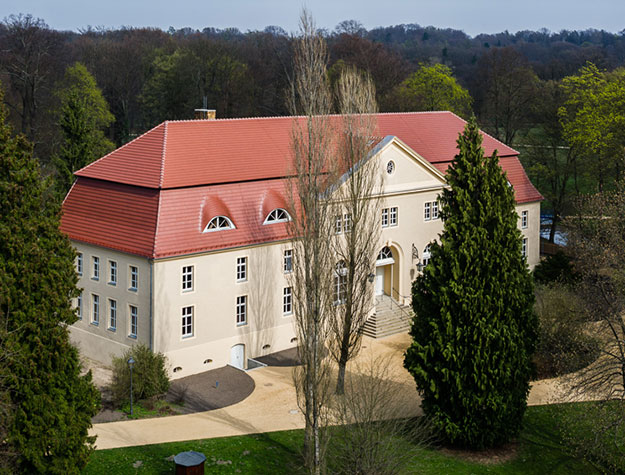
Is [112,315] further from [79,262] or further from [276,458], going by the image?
[276,458]

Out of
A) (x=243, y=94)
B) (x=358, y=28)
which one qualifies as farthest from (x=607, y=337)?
(x=358, y=28)

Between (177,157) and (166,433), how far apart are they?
12.7 meters

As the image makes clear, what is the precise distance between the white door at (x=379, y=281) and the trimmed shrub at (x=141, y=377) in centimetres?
1424

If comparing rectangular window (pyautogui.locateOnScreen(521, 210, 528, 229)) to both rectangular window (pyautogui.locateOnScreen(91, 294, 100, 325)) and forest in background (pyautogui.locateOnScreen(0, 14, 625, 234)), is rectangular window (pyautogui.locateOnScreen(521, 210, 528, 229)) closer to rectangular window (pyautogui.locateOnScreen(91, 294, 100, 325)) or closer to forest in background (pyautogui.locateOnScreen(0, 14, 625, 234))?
forest in background (pyautogui.locateOnScreen(0, 14, 625, 234))

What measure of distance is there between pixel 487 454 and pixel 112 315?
17.2 metres

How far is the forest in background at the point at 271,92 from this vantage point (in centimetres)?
5522

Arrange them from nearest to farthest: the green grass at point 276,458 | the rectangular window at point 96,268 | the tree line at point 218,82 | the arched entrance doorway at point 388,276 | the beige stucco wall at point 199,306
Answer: the green grass at point 276,458
the beige stucco wall at point 199,306
the rectangular window at point 96,268
the arched entrance doorway at point 388,276
the tree line at point 218,82

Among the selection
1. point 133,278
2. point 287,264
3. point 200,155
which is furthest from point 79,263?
point 287,264

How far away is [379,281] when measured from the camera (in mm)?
43094

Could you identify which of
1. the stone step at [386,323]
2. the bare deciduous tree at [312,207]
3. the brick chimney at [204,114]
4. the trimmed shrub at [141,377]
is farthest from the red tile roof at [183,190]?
the bare deciduous tree at [312,207]

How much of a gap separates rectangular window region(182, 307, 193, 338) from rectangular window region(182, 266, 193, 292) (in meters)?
0.85

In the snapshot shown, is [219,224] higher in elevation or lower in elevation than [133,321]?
higher

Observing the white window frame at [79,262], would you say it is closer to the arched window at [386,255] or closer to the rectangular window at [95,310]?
the rectangular window at [95,310]

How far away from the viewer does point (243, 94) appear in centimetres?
8575
